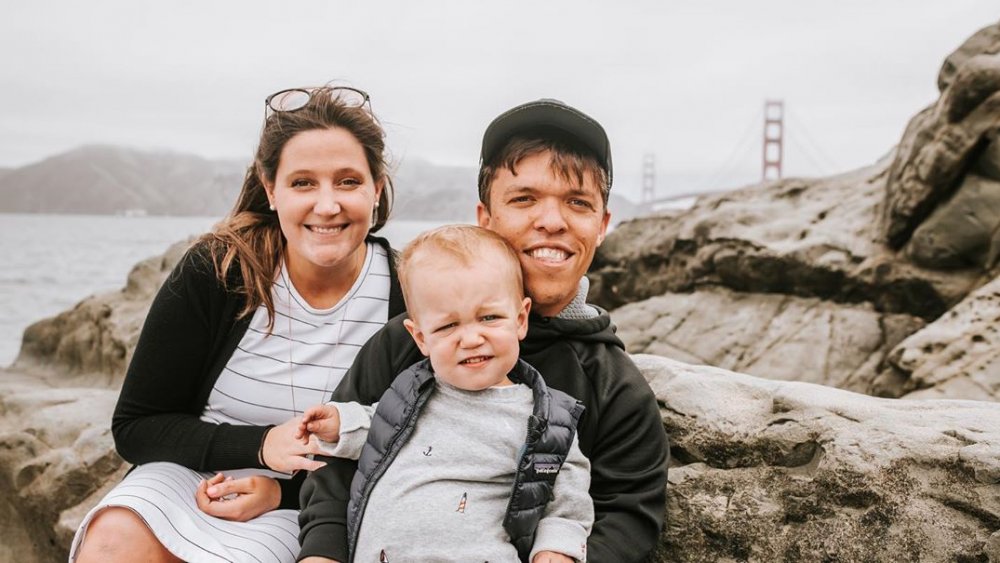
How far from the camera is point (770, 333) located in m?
7.38

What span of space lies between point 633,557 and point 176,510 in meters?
1.20

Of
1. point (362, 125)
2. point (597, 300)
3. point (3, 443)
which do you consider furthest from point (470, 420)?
point (597, 300)

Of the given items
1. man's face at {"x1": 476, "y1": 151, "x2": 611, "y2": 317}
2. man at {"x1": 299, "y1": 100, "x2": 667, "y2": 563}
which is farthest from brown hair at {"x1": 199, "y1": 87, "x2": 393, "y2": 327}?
Result: man's face at {"x1": 476, "y1": 151, "x2": 611, "y2": 317}

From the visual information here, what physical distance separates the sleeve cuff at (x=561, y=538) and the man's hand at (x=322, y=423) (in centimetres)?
54

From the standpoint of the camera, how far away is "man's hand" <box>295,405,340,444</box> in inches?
74.7

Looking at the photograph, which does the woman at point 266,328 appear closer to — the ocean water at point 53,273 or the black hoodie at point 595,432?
the black hoodie at point 595,432

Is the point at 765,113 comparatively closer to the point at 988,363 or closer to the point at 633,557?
the point at 988,363

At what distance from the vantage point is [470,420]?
186 centimetres

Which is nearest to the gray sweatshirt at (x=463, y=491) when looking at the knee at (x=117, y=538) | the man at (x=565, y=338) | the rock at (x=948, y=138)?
the man at (x=565, y=338)

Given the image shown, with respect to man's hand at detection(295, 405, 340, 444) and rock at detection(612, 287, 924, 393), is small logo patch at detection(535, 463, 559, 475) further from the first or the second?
rock at detection(612, 287, 924, 393)

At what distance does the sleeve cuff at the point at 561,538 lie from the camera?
5.79ft

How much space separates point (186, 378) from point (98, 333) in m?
4.27

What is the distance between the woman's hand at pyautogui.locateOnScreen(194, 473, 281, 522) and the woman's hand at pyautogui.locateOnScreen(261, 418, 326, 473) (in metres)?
0.08

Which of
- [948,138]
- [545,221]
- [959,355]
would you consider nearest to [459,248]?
[545,221]
